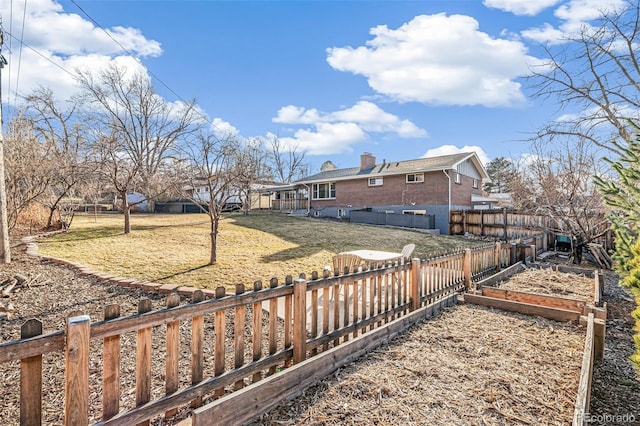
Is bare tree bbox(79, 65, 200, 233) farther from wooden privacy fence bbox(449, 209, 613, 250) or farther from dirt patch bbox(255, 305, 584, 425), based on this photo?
dirt patch bbox(255, 305, 584, 425)

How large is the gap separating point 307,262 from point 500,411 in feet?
23.6

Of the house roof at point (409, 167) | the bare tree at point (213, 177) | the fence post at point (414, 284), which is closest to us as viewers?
the fence post at point (414, 284)

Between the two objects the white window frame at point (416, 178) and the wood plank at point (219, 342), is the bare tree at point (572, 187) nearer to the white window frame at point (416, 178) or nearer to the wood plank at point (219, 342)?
the white window frame at point (416, 178)

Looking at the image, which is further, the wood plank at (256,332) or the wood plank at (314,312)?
the wood plank at (314,312)

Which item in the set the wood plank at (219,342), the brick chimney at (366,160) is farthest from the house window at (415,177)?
the wood plank at (219,342)

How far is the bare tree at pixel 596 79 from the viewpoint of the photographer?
8852 millimetres

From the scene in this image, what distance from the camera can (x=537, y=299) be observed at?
17.7 feet

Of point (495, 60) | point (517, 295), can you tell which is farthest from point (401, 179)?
point (517, 295)

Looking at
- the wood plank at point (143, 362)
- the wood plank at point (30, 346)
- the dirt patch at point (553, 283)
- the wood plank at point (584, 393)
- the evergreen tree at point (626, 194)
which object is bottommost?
the dirt patch at point (553, 283)

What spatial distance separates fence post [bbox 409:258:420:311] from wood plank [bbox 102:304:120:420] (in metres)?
4.03

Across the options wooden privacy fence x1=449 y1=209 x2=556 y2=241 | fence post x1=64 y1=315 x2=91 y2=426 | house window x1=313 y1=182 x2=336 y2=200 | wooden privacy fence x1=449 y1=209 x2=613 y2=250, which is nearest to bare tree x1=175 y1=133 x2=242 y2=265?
fence post x1=64 y1=315 x2=91 y2=426

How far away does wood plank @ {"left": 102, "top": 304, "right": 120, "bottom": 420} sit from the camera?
1889 mm

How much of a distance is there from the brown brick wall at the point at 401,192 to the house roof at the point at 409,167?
51 cm

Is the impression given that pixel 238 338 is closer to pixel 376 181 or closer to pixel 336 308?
pixel 336 308
